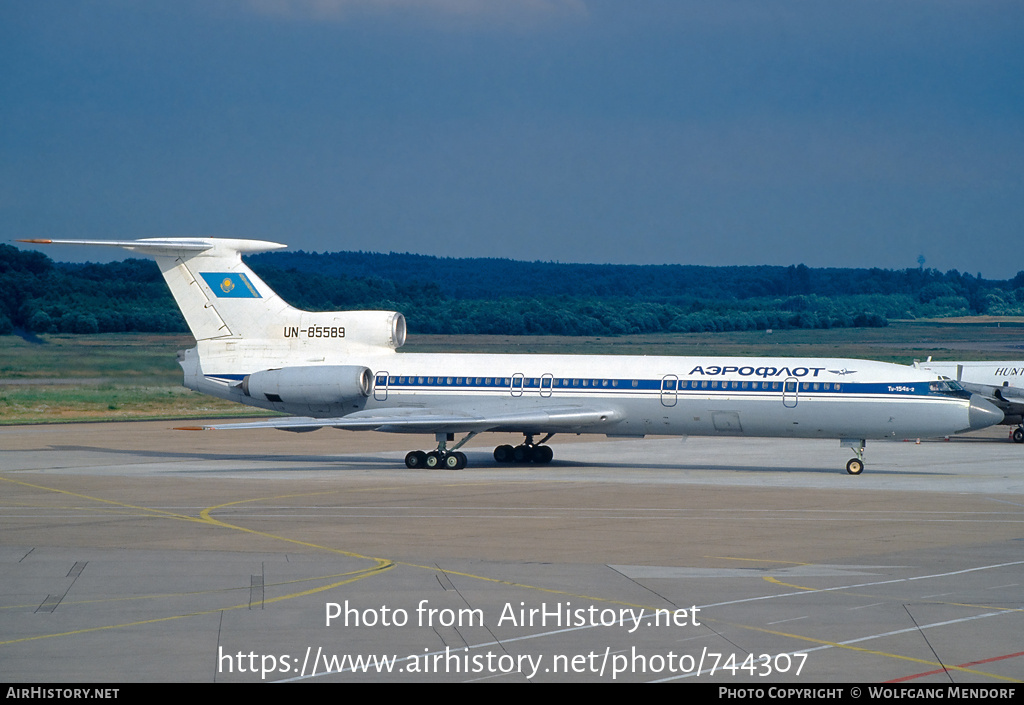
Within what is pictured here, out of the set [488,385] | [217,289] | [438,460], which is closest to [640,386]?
[488,385]

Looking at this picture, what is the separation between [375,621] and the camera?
1355 centimetres

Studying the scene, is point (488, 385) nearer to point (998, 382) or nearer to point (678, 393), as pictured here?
point (678, 393)

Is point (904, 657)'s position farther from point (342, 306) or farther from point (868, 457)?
point (342, 306)

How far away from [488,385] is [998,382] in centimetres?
2445

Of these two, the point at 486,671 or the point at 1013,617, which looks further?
the point at 1013,617

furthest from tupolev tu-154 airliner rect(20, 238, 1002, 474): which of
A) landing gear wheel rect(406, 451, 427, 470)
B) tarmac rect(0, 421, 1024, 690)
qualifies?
tarmac rect(0, 421, 1024, 690)

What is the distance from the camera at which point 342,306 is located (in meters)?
85.2

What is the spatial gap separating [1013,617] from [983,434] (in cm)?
3871

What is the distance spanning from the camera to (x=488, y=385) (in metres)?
34.6

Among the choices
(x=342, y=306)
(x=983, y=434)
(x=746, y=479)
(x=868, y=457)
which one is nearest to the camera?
(x=746, y=479)

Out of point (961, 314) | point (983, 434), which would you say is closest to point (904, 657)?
point (983, 434)

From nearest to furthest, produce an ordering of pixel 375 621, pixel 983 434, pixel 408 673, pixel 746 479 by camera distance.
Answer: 1. pixel 408 673
2. pixel 375 621
3. pixel 746 479
4. pixel 983 434

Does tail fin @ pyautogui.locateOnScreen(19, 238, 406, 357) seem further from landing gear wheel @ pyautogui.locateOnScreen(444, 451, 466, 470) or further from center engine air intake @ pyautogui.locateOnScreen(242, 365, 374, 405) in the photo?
landing gear wheel @ pyautogui.locateOnScreen(444, 451, 466, 470)

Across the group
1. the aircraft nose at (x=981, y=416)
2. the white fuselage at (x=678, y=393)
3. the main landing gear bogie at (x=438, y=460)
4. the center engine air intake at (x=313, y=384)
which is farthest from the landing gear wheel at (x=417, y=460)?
the aircraft nose at (x=981, y=416)
